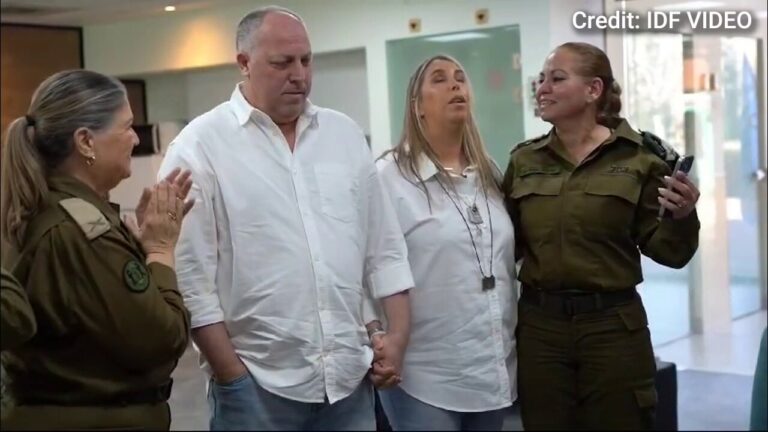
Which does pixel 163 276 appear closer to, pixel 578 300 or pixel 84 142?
pixel 84 142

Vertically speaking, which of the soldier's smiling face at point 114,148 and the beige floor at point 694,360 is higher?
the soldier's smiling face at point 114,148

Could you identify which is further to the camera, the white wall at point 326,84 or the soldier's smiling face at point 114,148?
the white wall at point 326,84

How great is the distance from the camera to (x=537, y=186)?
206cm

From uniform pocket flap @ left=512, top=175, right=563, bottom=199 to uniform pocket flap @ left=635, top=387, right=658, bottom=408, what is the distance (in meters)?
0.43

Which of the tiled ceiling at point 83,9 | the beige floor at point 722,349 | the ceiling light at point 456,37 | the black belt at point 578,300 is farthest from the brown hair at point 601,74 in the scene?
the beige floor at point 722,349

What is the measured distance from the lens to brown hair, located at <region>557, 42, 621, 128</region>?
2.04m

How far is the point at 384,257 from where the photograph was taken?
1931mm

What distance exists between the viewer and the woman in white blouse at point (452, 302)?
203cm

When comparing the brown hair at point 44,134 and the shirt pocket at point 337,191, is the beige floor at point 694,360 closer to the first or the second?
the shirt pocket at point 337,191

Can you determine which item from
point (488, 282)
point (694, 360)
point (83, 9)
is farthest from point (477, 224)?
point (694, 360)

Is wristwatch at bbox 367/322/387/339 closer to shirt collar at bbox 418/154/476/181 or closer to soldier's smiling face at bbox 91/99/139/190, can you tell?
shirt collar at bbox 418/154/476/181

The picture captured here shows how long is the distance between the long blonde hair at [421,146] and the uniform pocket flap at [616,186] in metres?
0.22

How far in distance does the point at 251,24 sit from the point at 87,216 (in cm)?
51

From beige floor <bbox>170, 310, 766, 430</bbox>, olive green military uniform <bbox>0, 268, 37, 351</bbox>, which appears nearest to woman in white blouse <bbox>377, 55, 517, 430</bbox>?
olive green military uniform <bbox>0, 268, 37, 351</bbox>
